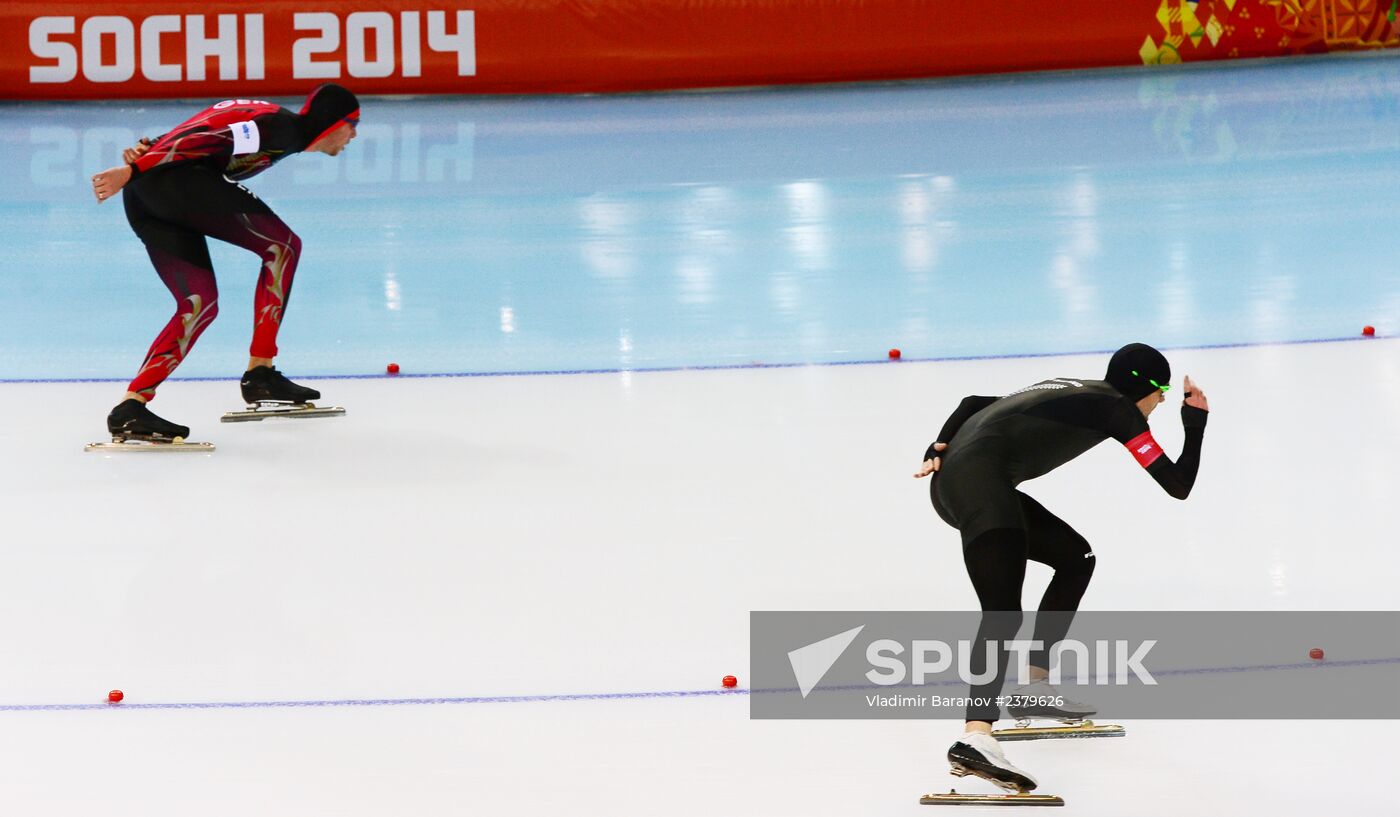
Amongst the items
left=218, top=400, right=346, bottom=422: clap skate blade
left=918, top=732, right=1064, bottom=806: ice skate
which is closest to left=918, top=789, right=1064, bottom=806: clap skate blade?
left=918, top=732, right=1064, bottom=806: ice skate

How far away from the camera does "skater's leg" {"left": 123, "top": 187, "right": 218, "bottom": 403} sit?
19.5 ft

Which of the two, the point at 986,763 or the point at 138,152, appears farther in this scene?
the point at 138,152

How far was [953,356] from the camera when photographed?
6.77 meters

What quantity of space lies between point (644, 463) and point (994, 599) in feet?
7.39

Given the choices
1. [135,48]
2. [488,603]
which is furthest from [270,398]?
[135,48]

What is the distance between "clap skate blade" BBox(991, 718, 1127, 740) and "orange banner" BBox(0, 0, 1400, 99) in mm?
9616

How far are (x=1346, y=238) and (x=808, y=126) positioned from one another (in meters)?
4.16

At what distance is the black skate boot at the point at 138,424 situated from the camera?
583cm

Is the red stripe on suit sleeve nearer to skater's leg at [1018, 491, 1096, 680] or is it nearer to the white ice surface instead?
skater's leg at [1018, 491, 1096, 680]

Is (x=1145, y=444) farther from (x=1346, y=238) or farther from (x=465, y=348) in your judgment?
(x=1346, y=238)

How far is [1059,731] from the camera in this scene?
3732 mm

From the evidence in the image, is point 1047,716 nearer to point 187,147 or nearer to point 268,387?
point 268,387

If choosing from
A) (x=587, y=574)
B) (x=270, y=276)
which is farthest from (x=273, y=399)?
(x=587, y=574)

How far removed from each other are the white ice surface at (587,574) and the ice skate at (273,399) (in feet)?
0.20
